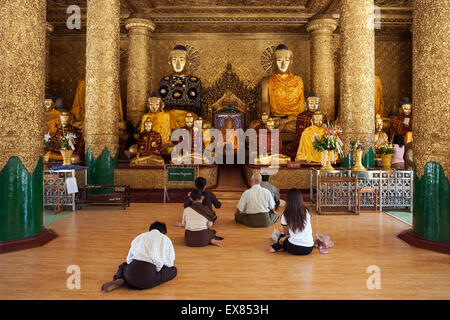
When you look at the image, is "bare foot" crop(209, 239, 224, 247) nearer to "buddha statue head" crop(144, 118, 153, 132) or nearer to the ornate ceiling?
"buddha statue head" crop(144, 118, 153, 132)

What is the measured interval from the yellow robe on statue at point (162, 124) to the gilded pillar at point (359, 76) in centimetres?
433

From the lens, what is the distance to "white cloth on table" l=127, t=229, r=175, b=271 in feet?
8.44

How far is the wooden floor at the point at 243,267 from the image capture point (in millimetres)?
2527

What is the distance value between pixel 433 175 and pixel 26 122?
445 cm

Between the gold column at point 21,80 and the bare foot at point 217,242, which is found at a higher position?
the gold column at point 21,80

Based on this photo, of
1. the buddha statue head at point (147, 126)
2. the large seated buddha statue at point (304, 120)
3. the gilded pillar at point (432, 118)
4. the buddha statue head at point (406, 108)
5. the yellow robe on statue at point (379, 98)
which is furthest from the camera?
the yellow robe on statue at point (379, 98)

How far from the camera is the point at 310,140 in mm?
7906

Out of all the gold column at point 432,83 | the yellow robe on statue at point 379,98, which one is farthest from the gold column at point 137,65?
the gold column at point 432,83

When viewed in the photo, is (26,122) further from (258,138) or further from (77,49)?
(77,49)

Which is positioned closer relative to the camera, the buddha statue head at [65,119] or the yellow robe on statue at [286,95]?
the buddha statue head at [65,119]

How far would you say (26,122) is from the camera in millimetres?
3740

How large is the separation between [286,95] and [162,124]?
3.82 metres

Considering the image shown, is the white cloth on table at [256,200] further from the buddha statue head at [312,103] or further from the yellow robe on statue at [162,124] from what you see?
the buddha statue head at [312,103]

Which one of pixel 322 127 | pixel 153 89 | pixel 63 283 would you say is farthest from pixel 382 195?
pixel 153 89
